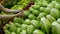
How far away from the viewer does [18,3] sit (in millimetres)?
1902

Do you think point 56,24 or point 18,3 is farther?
point 18,3

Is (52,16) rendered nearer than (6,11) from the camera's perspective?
Yes

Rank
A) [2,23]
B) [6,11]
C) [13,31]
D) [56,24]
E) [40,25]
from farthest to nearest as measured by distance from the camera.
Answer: [6,11], [2,23], [13,31], [40,25], [56,24]

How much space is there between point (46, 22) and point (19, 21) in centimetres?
31

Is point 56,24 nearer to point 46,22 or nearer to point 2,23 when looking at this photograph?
point 46,22

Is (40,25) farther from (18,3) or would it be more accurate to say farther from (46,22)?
(18,3)

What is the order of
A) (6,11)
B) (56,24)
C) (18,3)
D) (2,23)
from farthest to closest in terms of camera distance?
(18,3)
(6,11)
(2,23)
(56,24)

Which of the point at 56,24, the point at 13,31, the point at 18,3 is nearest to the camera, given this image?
the point at 56,24

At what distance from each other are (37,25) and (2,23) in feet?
1.39

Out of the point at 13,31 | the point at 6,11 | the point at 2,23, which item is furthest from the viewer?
the point at 6,11

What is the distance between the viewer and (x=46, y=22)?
33.4 inches

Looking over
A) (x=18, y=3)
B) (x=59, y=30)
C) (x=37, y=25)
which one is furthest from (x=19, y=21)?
(x=18, y=3)

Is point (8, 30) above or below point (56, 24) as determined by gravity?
below

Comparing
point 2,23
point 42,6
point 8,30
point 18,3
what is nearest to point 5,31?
point 8,30
